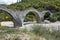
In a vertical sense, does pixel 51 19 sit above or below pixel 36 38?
below

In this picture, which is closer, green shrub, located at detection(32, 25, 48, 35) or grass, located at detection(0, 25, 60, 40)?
grass, located at detection(0, 25, 60, 40)

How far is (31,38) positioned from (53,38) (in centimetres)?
259

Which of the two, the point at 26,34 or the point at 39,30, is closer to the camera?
the point at 26,34

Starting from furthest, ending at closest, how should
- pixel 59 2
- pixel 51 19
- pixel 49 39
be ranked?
pixel 59 2 → pixel 51 19 → pixel 49 39

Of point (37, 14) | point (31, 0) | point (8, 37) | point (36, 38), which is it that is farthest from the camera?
point (31, 0)

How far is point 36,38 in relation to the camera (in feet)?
40.3

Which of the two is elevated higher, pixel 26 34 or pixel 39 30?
pixel 26 34

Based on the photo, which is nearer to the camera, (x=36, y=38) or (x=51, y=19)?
(x=36, y=38)

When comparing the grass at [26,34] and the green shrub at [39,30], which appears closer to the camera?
the grass at [26,34]

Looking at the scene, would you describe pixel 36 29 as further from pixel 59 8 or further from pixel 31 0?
pixel 31 0

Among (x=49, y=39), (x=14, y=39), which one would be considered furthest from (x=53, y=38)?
(x=14, y=39)

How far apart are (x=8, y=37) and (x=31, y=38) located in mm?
1336

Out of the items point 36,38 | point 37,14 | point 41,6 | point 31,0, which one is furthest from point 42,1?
point 36,38

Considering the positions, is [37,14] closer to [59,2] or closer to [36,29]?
[59,2]
